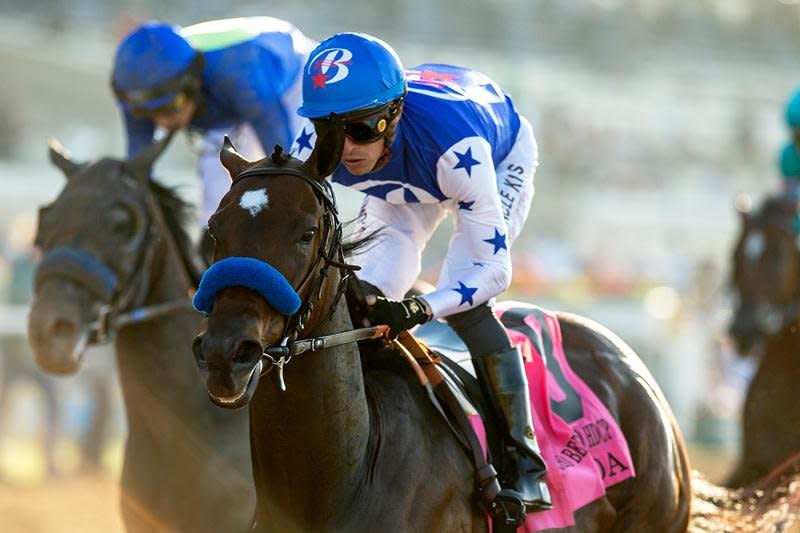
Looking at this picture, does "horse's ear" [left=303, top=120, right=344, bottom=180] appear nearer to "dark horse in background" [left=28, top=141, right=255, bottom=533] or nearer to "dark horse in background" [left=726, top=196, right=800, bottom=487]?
"dark horse in background" [left=28, top=141, right=255, bottom=533]

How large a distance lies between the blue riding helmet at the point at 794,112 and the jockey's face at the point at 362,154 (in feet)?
11.3

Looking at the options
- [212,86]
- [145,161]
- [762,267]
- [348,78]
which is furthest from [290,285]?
[762,267]

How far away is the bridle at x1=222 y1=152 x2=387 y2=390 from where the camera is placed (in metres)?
2.43

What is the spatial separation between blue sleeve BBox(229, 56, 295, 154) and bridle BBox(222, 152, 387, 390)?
2178 mm

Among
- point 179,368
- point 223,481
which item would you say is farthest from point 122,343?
point 223,481

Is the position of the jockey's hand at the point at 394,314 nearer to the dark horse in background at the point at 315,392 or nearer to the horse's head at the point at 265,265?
the dark horse in background at the point at 315,392

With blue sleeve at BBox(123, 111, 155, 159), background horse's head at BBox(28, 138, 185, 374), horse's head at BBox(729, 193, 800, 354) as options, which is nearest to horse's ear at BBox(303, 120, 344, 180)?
background horse's head at BBox(28, 138, 185, 374)

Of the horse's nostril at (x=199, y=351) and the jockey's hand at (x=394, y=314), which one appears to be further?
the jockey's hand at (x=394, y=314)

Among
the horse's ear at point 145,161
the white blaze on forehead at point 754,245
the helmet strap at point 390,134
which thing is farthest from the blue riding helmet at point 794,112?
the helmet strap at point 390,134

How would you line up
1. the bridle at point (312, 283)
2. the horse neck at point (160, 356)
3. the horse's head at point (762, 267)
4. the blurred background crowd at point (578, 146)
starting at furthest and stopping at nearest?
the blurred background crowd at point (578, 146)
the horse's head at point (762, 267)
the horse neck at point (160, 356)
the bridle at point (312, 283)

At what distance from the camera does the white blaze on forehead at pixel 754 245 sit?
7488 mm

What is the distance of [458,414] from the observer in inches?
119

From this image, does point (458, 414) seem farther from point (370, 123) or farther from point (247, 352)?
point (247, 352)

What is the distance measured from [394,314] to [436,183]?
0.51 m
